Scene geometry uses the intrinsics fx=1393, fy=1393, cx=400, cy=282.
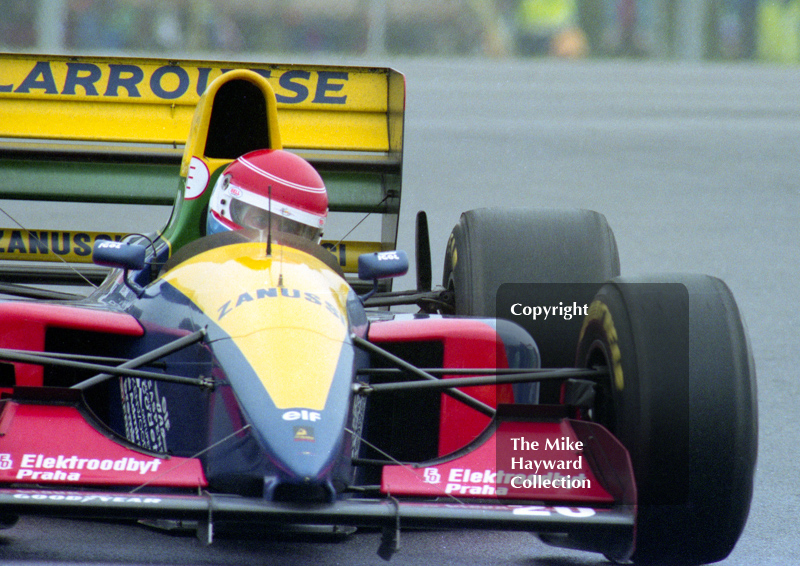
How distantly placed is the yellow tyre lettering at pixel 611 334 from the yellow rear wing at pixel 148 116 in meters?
2.32

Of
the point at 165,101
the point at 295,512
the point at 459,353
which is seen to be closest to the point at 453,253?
the point at 459,353

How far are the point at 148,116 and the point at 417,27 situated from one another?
2617cm

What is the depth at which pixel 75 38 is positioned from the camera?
29469 millimetres

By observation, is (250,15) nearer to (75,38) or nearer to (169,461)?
(75,38)

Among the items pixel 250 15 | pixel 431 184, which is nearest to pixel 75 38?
pixel 250 15

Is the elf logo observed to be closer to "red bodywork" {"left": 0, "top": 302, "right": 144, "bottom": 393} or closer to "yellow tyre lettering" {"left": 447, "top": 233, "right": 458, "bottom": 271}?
"red bodywork" {"left": 0, "top": 302, "right": 144, "bottom": 393}

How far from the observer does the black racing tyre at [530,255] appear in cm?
486

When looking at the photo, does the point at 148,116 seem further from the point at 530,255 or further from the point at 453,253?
the point at 530,255

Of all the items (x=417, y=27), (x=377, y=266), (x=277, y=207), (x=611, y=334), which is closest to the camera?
(x=611, y=334)

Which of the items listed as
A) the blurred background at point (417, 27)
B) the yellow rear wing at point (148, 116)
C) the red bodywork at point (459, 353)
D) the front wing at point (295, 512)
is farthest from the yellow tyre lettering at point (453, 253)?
the blurred background at point (417, 27)

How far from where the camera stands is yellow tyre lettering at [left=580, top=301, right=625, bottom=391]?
3.44 m

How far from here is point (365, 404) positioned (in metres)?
3.86

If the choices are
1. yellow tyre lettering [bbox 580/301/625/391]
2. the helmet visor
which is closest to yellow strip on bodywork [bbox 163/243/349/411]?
the helmet visor

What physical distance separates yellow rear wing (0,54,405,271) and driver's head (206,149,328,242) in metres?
1.57
